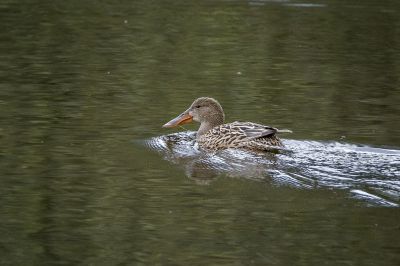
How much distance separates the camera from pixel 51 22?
65.3 ft

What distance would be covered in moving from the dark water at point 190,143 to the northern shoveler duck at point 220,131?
184mm

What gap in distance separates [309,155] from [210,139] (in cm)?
145

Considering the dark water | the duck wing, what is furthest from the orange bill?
the duck wing

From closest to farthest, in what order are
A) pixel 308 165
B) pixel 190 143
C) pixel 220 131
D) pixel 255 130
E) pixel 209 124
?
pixel 308 165 < pixel 255 130 < pixel 220 131 < pixel 190 143 < pixel 209 124

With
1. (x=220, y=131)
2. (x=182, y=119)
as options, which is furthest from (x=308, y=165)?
(x=182, y=119)

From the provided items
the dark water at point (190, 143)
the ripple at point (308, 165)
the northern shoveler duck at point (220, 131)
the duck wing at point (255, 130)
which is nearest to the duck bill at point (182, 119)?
the northern shoveler duck at point (220, 131)

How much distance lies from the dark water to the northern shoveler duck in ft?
0.60

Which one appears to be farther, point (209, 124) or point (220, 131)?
point (209, 124)

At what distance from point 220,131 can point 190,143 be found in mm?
608

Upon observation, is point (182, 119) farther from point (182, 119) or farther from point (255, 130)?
point (255, 130)

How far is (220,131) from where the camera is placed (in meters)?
11.3

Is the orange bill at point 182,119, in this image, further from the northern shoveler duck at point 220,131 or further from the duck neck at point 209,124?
the duck neck at point 209,124

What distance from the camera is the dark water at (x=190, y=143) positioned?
25.4ft

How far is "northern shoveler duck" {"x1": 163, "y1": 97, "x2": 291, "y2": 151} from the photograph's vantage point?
35.1 feet
